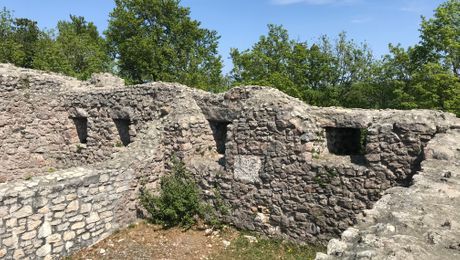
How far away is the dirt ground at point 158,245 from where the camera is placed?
24.6 feet

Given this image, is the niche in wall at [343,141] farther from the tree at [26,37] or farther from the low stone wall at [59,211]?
the tree at [26,37]

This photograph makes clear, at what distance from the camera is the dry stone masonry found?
589 centimetres

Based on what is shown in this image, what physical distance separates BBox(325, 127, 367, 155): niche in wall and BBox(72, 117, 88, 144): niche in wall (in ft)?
25.7

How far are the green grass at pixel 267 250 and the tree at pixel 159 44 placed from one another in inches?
812

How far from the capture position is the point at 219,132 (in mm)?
9703

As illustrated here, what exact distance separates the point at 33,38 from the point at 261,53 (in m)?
20.5

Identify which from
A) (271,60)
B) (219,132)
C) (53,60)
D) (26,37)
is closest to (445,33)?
(271,60)

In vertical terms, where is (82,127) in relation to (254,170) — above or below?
above

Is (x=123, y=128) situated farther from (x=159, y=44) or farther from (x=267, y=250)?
(x=159, y=44)

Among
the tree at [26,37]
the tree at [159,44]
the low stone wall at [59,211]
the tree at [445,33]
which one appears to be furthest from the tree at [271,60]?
the low stone wall at [59,211]

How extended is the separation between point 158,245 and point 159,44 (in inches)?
919

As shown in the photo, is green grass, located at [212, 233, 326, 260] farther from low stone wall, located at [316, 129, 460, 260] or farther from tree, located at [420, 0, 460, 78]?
tree, located at [420, 0, 460, 78]

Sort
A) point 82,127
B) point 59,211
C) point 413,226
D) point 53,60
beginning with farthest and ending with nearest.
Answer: point 53,60 < point 82,127 < point 59,211 < point 413,226

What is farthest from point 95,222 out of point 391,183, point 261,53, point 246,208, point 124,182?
point 261,53
